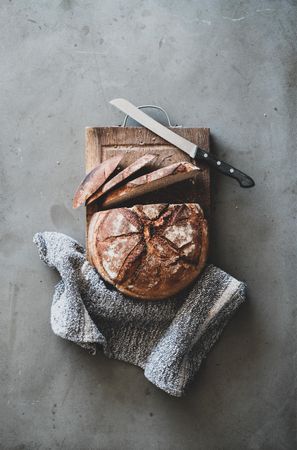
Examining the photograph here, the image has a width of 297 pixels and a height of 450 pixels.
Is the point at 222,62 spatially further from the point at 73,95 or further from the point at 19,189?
the point at 19,189

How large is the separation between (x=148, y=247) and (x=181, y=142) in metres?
0.44

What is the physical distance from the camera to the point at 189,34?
1961mm

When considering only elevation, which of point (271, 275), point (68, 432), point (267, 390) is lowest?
point (68, 432)

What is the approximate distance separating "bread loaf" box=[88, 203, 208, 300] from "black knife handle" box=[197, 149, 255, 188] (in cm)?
23

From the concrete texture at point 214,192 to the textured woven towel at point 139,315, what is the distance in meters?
0.09

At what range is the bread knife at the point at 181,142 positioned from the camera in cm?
182

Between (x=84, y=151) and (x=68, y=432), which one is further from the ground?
(x=84, y=151)

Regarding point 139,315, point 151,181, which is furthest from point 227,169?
point 139,315

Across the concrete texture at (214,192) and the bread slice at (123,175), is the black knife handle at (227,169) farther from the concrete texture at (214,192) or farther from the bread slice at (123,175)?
the bread slice at (123,175)

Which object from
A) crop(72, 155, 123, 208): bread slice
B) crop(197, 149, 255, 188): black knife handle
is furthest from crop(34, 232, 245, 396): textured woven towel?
crop(197, 149, 255, 188): black knife handle

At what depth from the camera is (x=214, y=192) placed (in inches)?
75.8

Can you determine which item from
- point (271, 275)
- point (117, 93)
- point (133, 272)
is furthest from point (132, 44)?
point (271, 275)

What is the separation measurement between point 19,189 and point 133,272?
0.61m

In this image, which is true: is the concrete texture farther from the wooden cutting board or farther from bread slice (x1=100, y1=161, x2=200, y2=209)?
bread slice (x1=100, y1=161, x2=200, y2=209)
